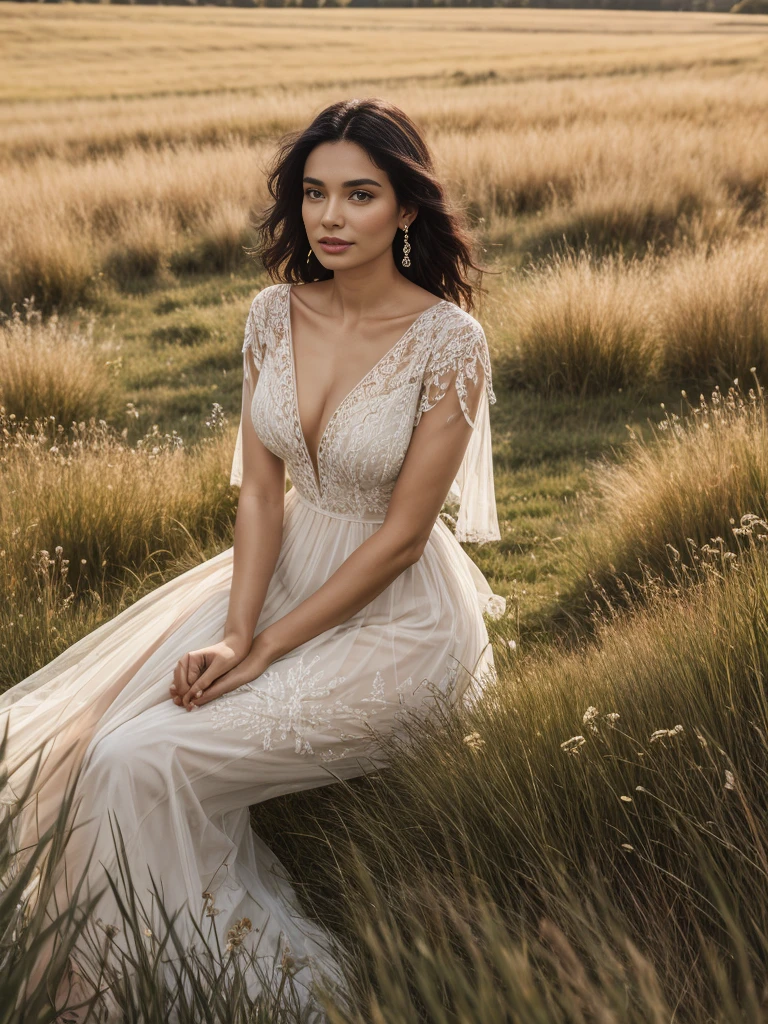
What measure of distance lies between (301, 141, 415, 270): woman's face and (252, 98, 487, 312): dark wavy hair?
4cm

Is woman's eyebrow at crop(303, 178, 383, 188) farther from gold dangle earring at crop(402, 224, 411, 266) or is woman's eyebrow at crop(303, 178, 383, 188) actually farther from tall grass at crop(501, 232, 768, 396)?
tall grass at crop(501, 232, 768, 396)

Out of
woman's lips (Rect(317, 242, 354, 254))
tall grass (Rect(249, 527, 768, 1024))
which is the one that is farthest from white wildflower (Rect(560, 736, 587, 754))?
woman's lips (Rect(317, 242, 354, 254))

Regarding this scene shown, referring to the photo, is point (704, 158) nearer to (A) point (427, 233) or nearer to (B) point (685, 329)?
(B) point (685, 329)

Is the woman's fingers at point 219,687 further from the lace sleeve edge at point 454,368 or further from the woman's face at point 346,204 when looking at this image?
the woman's face at point 346,204

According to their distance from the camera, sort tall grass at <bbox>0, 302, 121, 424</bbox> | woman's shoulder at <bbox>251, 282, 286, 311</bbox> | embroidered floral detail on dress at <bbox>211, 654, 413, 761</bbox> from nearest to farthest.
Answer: embroidered floral detail on dress at <bbox>211, 654, 413, 761</bbox>
woman's shoulder at <bbox>251, 282, 286, 311</bbox>
tall grass at <bbox>0, 302, 121, 424</bbox>

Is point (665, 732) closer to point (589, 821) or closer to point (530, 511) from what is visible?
point (589, 821)

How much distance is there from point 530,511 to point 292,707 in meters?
3.14

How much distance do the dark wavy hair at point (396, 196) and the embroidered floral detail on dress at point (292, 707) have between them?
1.34 metres

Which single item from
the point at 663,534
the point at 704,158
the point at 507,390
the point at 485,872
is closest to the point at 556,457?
the point at 507,390

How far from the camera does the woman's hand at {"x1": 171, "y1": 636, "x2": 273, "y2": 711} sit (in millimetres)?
2496

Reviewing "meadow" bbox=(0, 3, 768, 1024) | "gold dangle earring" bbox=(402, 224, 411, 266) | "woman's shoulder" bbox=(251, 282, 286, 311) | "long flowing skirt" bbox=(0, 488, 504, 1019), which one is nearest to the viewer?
"meadow" bbox=(0, 3, 768, 1024)

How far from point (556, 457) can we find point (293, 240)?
3260 millimetres

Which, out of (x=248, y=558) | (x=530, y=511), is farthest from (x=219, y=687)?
(x=530, y=511)

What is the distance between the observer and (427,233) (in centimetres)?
309
